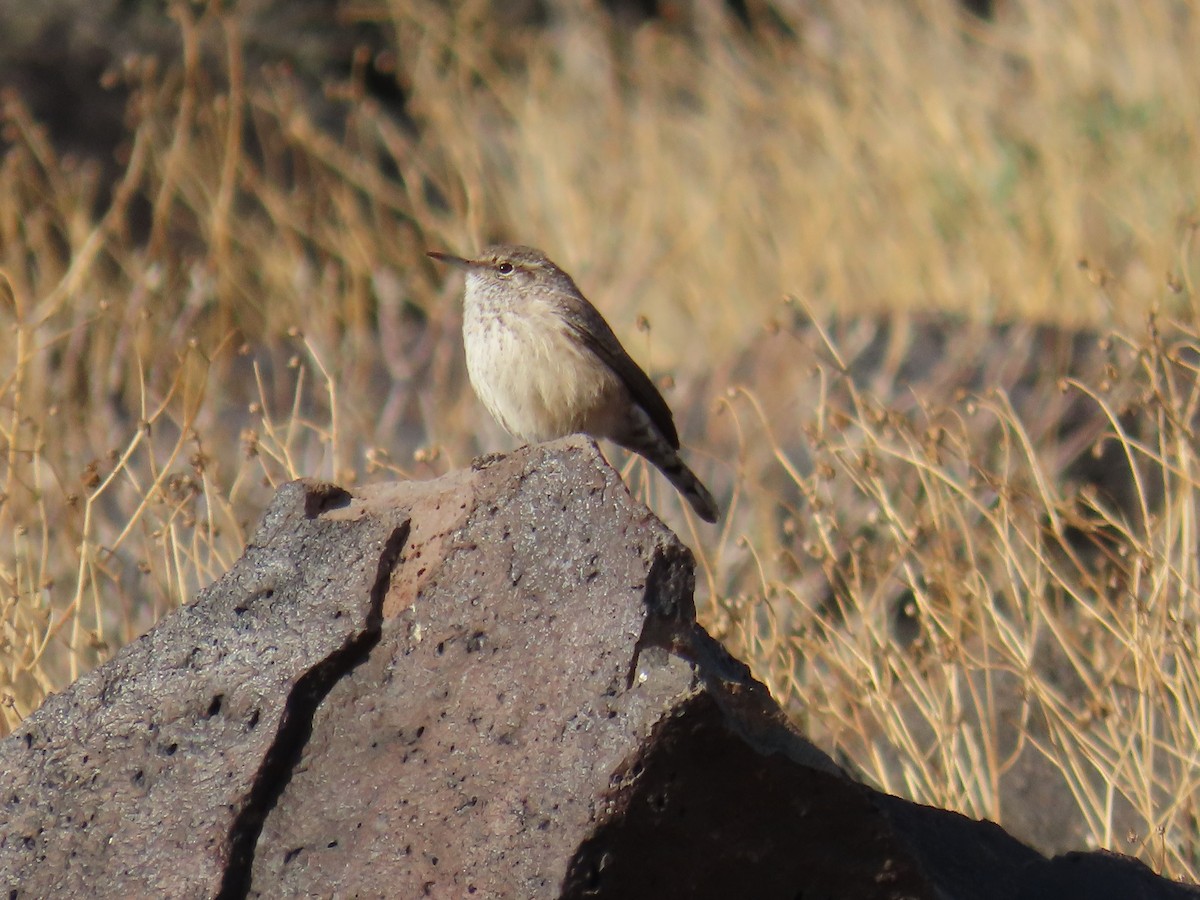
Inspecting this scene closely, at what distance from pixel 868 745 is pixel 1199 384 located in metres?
1.57

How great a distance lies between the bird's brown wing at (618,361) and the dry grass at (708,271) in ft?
1.19

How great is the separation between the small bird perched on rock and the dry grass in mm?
391

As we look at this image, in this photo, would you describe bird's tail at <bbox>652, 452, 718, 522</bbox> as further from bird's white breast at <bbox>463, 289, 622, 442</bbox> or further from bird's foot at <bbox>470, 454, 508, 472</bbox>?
bird's foot at <bbox>470, 454, 508, 472</bbox>

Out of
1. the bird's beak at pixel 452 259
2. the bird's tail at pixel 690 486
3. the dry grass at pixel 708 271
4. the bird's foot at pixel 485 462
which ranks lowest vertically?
the dry grass at pixel 708 271

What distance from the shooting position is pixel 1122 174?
11336 millimetres

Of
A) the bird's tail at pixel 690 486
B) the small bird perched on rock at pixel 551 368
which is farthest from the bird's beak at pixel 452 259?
the bird's tail at pixel 690 486

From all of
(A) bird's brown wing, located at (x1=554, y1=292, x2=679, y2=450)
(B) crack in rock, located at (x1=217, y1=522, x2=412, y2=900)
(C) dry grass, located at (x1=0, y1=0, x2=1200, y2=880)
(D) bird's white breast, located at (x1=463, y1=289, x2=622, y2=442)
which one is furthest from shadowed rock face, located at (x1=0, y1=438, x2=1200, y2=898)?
(A) bird's brown wing, located at (x1=554, y1=292, x2=679, y2=450)

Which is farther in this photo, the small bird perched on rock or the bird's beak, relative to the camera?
the bird's beak

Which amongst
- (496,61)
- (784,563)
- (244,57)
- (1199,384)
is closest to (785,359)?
(784,563)

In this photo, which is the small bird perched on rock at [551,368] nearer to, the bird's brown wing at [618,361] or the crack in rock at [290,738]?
the bird's brown wing at [618,361]

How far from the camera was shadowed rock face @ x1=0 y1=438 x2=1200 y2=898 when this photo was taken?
121 inches

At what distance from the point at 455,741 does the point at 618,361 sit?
2.71m

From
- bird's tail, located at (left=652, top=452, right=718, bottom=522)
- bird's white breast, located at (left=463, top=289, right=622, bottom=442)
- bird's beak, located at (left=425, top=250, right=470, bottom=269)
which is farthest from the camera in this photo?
bird's beak, located at (left=425, top=250, right=470, bottom=269)

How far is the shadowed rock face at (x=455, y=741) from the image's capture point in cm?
308
